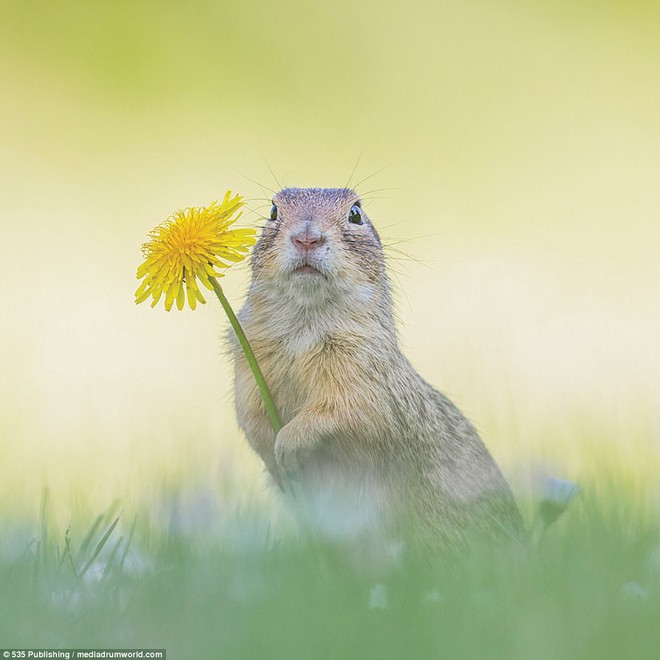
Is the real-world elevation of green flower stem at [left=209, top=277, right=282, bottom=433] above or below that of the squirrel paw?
above

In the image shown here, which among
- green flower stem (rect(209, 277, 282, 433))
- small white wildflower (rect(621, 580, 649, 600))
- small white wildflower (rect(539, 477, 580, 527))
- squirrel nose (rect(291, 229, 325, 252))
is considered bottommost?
small white wildflower (rect(621, 580, 649, 600))

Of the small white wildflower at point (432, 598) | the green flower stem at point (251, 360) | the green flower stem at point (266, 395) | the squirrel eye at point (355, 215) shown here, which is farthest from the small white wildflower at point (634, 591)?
the squirrel eye at point (355, 215)

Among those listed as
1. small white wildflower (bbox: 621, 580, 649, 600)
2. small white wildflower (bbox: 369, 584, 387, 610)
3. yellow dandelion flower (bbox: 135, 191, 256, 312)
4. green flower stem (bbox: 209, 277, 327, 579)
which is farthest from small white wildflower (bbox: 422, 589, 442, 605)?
yellow dandelion flower (bbox: 135, 191, 256, 312)

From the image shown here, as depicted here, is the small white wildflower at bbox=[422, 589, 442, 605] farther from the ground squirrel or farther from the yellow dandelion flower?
the yellow dandelion flower

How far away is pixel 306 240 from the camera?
492cm

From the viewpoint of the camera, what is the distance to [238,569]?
3953mm

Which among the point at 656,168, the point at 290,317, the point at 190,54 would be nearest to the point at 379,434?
the point at 290,317

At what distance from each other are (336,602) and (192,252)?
1499mm

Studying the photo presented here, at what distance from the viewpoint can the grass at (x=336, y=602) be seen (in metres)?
3.30

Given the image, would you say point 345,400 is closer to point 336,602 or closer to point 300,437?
point 300,437

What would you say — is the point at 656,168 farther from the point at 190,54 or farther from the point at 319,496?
the point at 319,496

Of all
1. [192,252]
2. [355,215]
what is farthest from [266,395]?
[355,215]

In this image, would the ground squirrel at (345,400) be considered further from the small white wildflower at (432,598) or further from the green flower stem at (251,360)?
the small white wildflower at (432,598)

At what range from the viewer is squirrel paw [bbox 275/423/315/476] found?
4.74 metres
